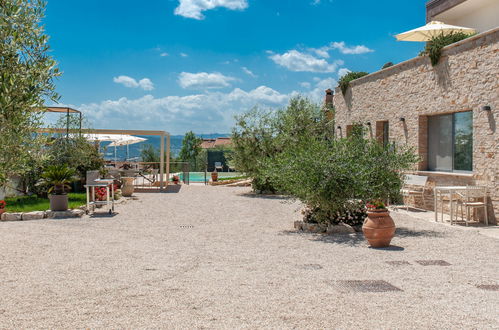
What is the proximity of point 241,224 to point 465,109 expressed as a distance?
5872 mm

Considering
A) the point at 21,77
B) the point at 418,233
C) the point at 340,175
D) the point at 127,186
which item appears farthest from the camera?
the point at 127,186

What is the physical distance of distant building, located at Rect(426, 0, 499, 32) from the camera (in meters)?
16.5

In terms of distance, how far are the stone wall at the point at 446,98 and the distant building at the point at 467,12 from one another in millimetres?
5269

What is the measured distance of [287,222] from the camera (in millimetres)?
10383

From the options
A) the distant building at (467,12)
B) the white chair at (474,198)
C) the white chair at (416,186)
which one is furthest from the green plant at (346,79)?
the white chair at (474,198)

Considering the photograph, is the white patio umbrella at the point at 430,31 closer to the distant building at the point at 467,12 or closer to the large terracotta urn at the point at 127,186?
the distant building at the point at 467,12

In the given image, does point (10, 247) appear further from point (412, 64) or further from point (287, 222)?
point (412, 64)

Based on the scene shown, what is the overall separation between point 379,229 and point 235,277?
2.84m

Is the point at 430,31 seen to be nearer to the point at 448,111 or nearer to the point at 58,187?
the point at 448,111

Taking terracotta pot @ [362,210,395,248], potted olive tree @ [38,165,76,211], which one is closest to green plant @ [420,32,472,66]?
terracotta pot @ [362,210,395,248]

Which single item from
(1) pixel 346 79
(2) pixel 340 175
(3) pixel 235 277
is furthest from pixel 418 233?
(1) pixel 346 79

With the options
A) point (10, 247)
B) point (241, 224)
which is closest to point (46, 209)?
point (10, 247)

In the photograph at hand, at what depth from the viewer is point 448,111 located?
11.3 meters

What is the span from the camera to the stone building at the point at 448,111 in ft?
32.2
